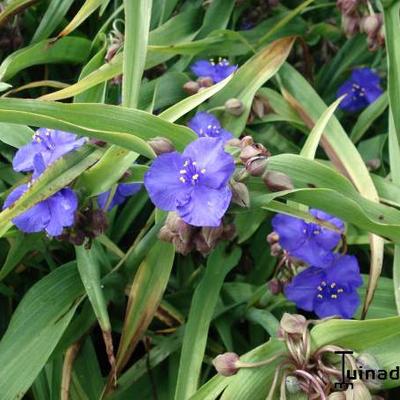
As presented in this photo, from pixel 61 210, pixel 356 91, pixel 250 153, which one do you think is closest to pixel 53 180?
pixel 61 210

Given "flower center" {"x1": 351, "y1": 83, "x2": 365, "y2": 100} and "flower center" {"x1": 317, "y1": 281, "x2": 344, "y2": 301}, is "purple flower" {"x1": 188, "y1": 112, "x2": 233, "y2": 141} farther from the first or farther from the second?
"flower center" {"x1": 351, "y1": 83, "x2": 365, "y2": 100}

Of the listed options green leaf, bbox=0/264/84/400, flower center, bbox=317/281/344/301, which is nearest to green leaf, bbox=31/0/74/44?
green leaf, bbox=0/264/84/400

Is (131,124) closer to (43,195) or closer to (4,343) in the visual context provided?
(43,195)

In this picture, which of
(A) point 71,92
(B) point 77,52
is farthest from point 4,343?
(B) point 77,52

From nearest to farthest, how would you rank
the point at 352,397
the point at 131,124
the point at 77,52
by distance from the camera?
the point at 352,397 → the point at 131,124 → the point at 77,52

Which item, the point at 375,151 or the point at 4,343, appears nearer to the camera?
the point at 4,343

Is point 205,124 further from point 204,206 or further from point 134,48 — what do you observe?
point 204,206
